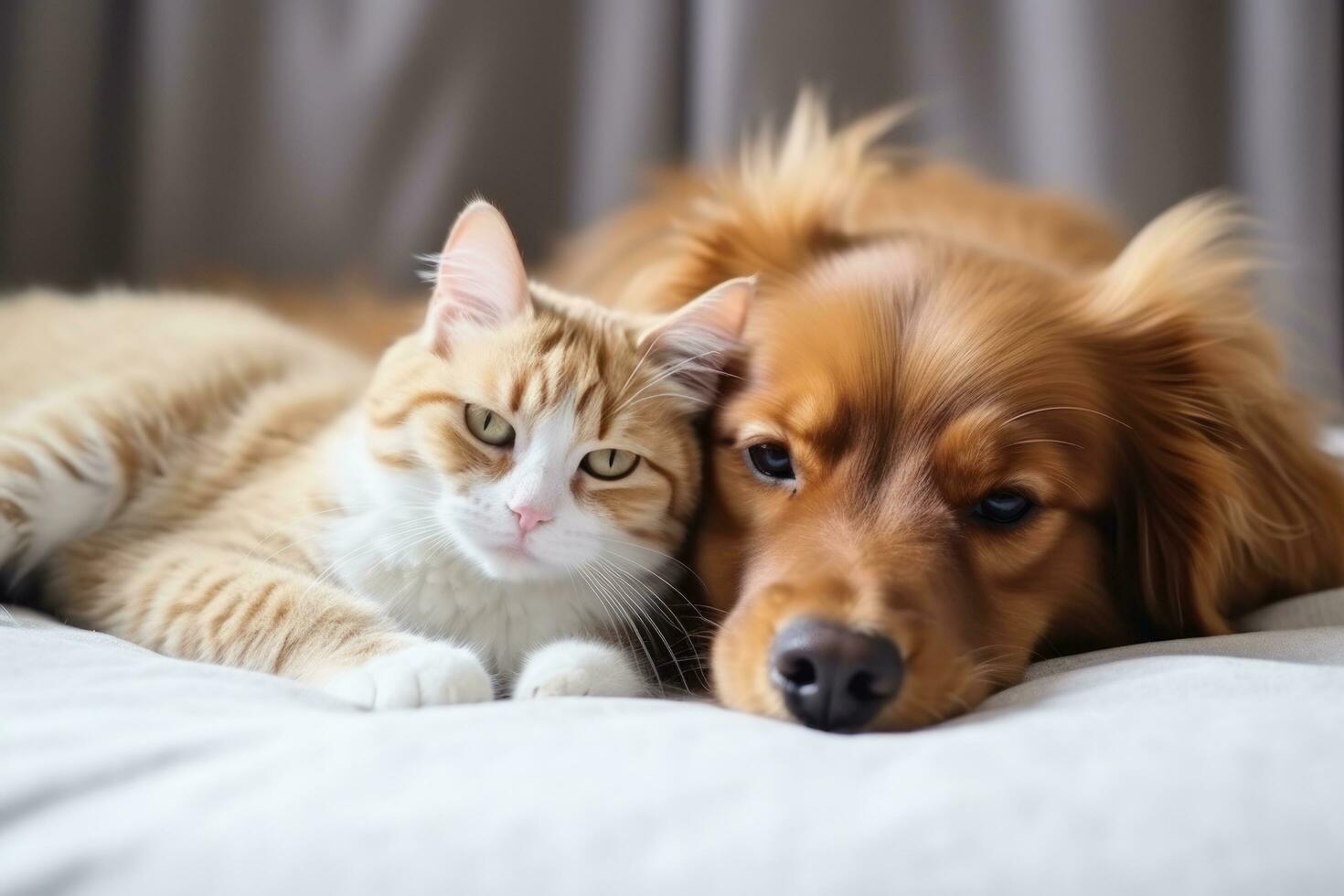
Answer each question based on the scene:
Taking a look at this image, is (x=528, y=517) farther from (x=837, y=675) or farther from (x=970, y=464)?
(x=970, y=464)

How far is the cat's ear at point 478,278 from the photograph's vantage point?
1438 mm

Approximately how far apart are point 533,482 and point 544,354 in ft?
0.62

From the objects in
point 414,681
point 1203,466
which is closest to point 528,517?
point 414,681

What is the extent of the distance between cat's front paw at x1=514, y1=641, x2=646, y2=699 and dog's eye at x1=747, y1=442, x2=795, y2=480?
0.30m

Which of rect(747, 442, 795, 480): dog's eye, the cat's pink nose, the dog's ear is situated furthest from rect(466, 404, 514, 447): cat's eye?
the dog's ear

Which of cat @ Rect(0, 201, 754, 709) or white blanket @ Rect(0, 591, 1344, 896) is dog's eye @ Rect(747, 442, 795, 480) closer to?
cat @ Rect(0, 201, 754, 709)

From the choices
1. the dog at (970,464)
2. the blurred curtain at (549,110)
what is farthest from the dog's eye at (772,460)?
the blurred curtain at (549,110)

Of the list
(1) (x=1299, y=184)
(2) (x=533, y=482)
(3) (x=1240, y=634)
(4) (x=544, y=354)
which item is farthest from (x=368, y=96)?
(1) (x=1299, y=184)

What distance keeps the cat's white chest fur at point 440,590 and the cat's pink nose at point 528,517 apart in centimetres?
14

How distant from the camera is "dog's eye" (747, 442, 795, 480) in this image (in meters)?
1.46

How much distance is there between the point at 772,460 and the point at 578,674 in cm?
39

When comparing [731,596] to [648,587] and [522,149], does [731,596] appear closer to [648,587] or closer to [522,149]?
[648,587]

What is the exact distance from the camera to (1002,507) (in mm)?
1408

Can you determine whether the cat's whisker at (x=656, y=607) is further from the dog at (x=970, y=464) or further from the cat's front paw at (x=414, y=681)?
the cat's front paw at (x=414, y=681)
